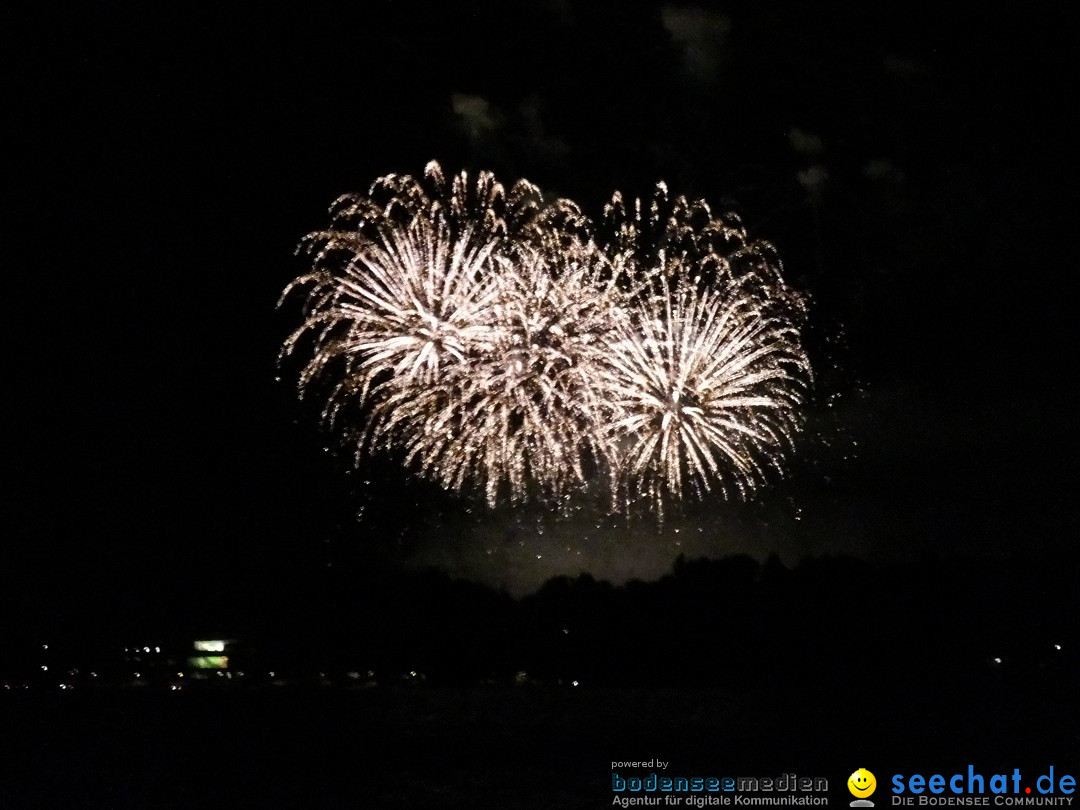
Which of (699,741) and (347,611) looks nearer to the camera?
(699,741)

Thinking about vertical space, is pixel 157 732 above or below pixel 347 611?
below

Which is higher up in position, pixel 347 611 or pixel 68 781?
pixel 347 611

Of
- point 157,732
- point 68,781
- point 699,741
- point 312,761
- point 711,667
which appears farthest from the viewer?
point 711,667

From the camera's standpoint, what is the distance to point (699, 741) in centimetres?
7012

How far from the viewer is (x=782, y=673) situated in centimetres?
10800

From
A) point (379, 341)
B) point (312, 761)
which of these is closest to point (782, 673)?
point (312, 761)

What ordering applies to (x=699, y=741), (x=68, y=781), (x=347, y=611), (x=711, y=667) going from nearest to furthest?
(x=68, y=781) → (x=699, y=741) → (x=711, y=667) → (x=347, y=611)

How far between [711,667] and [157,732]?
42.0m

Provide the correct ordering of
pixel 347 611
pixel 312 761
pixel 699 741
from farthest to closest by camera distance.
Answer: pixel 347 611 < pixel 699 741 < pixel 312 761

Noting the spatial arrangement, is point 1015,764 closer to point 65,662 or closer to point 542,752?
point 542,752

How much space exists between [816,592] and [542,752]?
48011 millimetres

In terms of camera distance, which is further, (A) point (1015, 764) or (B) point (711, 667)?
(B) point (711, 667)

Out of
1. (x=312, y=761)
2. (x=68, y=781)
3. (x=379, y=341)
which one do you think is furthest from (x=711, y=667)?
(x=379, y=341)

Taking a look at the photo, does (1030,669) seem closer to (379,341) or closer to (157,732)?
(157,732)
